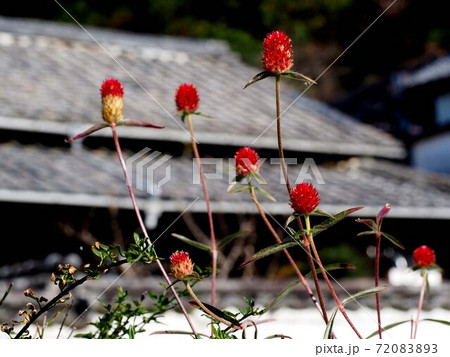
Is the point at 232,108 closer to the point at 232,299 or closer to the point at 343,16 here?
the point at 232,299

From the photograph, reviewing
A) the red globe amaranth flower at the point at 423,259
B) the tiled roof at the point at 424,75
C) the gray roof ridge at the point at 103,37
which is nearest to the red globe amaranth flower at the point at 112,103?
the red globe amaranth flower at the point at 423,259

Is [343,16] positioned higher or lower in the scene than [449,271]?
higher

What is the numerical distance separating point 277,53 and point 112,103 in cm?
21

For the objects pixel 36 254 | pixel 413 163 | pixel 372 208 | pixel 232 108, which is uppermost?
pixel 413 163

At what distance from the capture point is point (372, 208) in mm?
5293

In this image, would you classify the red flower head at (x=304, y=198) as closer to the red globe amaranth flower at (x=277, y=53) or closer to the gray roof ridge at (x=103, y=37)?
the red globe amaranth flower at (x=277, y=53)

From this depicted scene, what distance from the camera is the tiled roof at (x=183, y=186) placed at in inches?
186

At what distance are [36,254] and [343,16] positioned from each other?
38.0ft

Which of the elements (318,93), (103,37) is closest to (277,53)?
(103,37)

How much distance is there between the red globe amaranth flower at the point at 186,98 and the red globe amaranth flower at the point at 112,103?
5.2 inches

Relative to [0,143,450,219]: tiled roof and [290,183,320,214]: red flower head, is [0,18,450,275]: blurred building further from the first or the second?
[290,183,320,214]: red flower head

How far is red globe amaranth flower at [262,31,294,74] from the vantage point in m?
0.86

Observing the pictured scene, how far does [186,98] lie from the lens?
1025 millimetres

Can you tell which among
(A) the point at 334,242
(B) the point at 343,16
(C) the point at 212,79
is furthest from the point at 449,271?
(B) the point at 343,16
